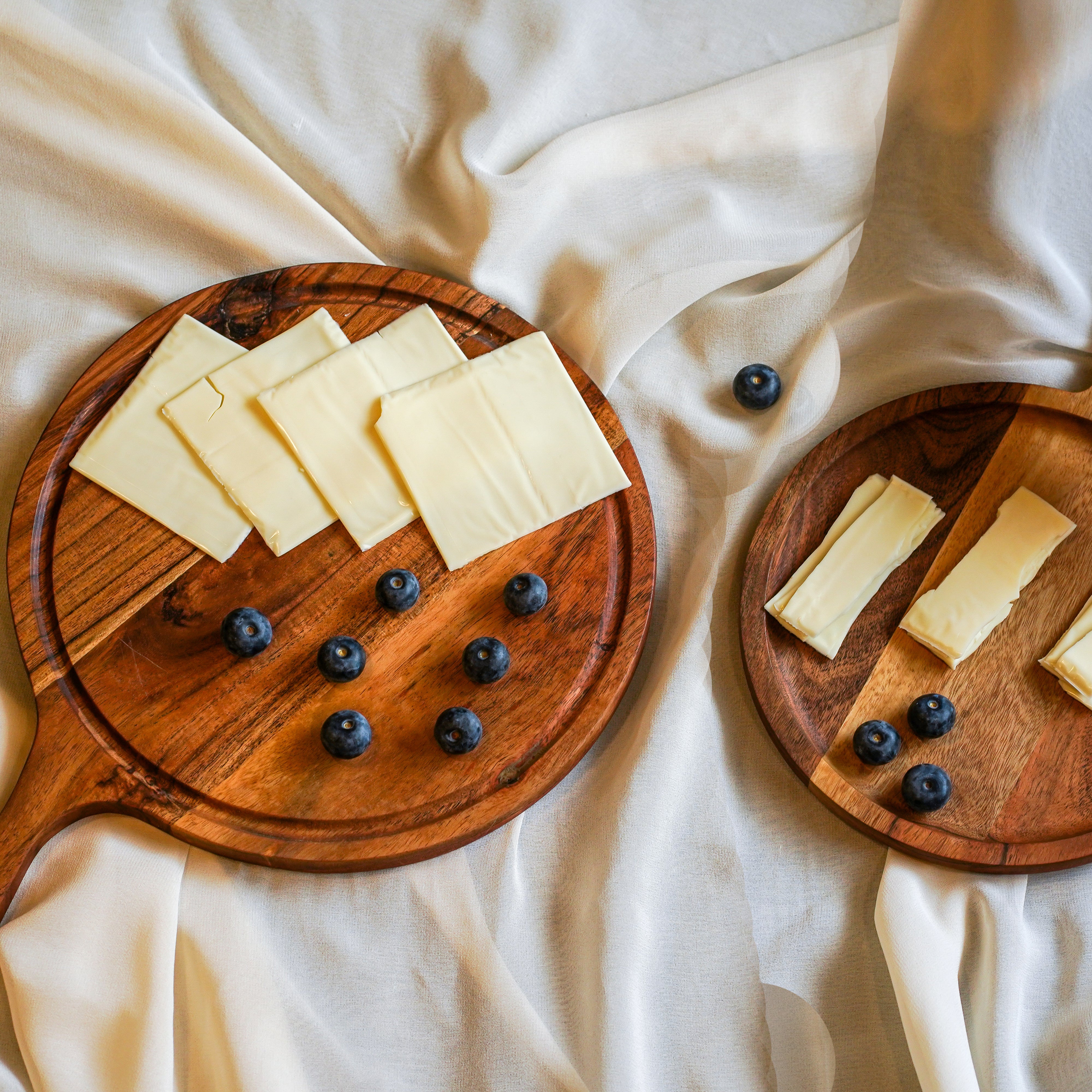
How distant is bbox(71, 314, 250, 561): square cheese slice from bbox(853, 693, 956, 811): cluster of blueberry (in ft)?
2.39

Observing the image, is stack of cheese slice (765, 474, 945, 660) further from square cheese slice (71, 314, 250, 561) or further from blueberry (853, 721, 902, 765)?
square cheese slice (71, 314, 250, 561)

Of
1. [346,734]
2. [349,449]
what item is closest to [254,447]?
[349,449]

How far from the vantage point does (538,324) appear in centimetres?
134

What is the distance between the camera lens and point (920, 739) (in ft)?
3.67

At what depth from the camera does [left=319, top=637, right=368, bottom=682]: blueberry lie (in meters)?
1.10

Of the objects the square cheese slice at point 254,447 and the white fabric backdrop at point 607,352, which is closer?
the white fabric backdrop at point 607,352

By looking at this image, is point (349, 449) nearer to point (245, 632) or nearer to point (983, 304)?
point (245, 632)

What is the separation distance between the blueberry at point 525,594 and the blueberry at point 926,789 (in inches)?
17.2

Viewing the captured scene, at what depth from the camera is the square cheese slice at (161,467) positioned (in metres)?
1.17

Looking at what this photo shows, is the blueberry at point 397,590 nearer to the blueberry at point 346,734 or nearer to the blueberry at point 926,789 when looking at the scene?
the blueberry at point 346,734

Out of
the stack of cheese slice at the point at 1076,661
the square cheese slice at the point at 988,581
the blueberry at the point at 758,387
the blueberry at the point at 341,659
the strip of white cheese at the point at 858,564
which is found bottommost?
the stack of cheese slice at the point at 1076,661

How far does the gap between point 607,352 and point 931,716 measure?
0.57 metres

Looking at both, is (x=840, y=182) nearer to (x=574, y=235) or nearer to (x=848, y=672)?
(x=574, y=235)

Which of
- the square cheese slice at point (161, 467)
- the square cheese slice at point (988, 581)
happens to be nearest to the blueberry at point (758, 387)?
the square cheese slice at point (988, 581)
